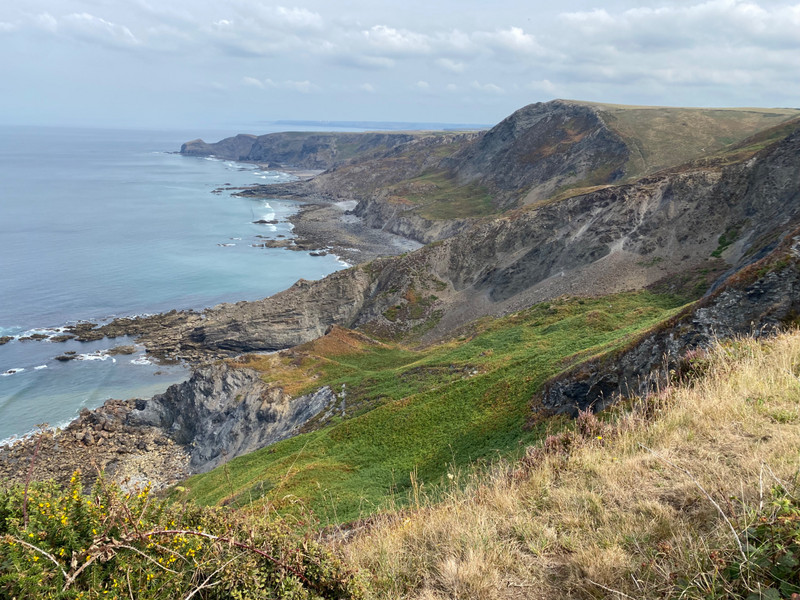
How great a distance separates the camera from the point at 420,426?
2195 centimetres

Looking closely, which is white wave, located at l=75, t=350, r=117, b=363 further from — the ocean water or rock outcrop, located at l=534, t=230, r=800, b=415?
rock outcrop, located at l=534, t=230, r=800, b=415

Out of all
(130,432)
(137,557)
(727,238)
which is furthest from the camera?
(727,238)

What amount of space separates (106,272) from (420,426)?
3351 inches

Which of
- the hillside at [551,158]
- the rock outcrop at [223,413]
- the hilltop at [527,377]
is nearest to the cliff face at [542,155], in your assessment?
the hillside at [551,158]

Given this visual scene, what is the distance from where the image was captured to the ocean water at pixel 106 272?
52688 mm

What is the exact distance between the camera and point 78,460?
131 ft

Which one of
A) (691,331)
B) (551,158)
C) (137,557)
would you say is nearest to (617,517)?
(137,557)

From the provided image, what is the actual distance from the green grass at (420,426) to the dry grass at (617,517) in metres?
4.90

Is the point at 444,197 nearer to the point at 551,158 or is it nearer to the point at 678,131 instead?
the point at 551,158

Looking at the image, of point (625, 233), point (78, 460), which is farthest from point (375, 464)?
point (625, 233)

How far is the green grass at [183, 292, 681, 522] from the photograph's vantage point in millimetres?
17281

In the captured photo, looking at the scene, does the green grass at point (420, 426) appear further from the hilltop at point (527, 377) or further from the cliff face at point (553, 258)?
the cliff face at point (553, 258)

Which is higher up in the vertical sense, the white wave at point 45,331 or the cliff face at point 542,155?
the cliff face at point 542,155

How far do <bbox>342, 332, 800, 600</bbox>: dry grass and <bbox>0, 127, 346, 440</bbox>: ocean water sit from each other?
A: 5223 cm
